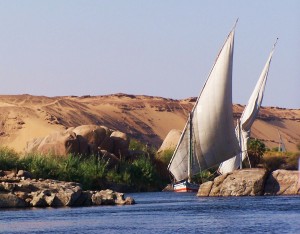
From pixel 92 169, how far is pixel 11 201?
14.7 metres

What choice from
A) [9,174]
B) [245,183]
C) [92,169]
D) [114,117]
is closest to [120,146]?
[92,169]

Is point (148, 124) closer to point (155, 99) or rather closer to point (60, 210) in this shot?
point (155, 99)

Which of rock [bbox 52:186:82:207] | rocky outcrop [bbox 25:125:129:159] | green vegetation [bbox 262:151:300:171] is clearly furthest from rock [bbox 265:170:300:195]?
green vegetation [bbox 262:151:300:171]

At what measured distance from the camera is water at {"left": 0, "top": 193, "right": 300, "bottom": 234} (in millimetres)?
29784

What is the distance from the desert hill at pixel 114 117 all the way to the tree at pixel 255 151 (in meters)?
26.1

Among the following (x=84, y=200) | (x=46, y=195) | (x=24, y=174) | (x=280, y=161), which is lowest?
(x=84, y=200)

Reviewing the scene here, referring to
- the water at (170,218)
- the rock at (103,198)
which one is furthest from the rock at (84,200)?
the water at (170,218)

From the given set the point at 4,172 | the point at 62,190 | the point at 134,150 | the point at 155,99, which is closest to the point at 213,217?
the point at 62,190

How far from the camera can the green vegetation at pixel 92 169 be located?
52312 millimetres

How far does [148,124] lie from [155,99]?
43.5 ft

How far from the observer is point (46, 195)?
41062 millimetres

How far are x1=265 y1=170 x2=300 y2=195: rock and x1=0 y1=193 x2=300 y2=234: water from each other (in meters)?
1.77

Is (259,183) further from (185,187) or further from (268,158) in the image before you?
(268,158)

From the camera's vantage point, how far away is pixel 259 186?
4497cm
